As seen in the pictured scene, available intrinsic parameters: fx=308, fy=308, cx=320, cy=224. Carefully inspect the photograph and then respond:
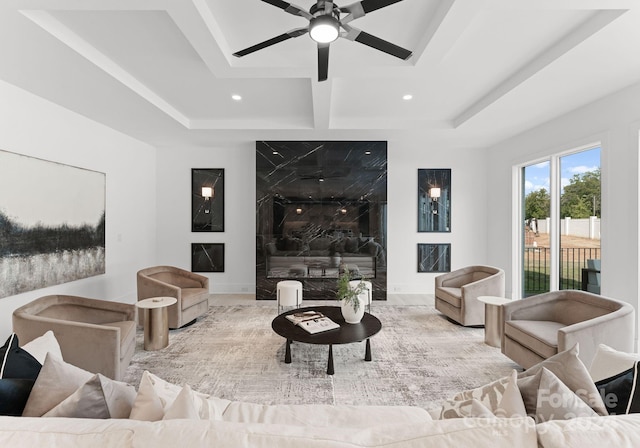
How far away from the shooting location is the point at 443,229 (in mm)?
5836

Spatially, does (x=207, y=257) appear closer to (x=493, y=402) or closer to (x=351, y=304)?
(x=351, y=304)

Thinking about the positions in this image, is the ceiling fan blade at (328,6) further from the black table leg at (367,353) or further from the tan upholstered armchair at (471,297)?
the tan upholstered armchair at (471,297)

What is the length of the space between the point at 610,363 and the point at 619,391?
15.7 inches

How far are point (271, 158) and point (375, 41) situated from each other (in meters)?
3.57

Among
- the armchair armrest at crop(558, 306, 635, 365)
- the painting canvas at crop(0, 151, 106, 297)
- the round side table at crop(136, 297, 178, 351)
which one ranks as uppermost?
the painting canvas at crop(0, 151, 106, 297)

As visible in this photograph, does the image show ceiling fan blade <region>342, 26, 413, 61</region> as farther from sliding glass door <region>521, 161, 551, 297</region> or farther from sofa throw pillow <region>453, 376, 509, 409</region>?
sliding glass door <region>521, 161, 551, 297</region>

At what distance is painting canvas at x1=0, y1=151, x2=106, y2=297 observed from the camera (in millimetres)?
3004

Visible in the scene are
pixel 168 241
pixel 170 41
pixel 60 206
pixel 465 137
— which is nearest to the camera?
pixel 170 41

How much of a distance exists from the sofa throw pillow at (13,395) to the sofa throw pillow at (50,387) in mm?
48

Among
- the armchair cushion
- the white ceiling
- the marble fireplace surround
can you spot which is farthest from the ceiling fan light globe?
the marble fireplace surround

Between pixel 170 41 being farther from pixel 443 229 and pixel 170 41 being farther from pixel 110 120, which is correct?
pixel 443 229

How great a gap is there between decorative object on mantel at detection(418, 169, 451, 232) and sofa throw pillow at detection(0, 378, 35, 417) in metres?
5.54

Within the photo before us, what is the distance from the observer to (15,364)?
1.33 meters

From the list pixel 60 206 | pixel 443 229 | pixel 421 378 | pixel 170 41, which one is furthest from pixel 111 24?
pixel 443 229
